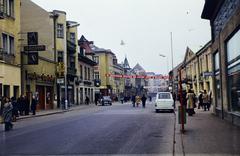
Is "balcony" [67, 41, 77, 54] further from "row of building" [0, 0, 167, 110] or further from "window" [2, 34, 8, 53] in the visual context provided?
"window" [2, 34, 8, 53]

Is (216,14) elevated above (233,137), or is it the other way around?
(216,14)

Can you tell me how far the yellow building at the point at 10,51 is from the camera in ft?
106

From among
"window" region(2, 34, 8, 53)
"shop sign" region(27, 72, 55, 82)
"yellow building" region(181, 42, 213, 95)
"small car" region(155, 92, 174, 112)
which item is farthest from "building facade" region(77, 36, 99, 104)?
"small car" region(155, 92, 174, 112)

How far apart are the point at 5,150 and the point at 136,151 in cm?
383

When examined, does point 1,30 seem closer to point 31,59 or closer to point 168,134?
point 31,59

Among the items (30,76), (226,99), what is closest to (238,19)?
(226,99)

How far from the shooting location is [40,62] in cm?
4322

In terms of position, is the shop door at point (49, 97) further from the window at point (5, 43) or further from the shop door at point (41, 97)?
the window at point (5, 43)

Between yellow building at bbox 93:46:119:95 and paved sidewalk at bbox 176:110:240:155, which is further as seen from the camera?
yellow building at bbox 93:46:119:95

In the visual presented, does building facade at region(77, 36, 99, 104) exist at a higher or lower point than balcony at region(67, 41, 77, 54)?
lower

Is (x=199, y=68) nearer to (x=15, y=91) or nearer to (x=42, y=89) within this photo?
(x=42, y=89)

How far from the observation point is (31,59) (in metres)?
36.5

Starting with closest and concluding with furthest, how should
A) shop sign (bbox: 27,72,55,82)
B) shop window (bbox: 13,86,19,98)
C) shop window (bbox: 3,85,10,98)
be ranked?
shop window (bbox: 3,85,10,98)
shop window (bbox: 13,86,19,98)
shop sign (bbox: 27,72,55,82)

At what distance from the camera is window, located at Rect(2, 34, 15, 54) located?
109 feet
